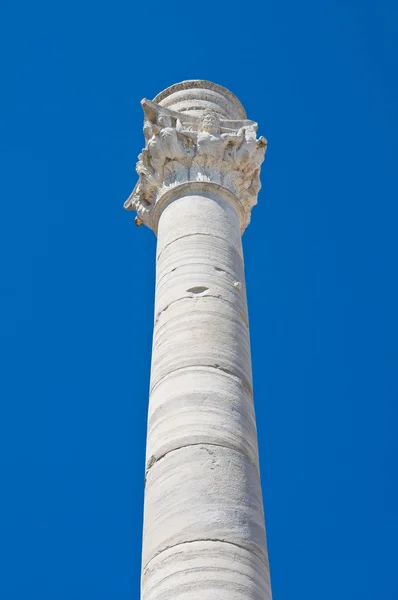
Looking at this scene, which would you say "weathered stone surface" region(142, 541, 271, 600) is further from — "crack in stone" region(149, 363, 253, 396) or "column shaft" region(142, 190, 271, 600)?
"crack in stone" region(149, 363, 253, 396)

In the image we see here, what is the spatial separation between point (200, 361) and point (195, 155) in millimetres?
4931

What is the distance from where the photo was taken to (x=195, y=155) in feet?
52.0

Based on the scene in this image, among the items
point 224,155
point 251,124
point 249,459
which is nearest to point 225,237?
point 224,155

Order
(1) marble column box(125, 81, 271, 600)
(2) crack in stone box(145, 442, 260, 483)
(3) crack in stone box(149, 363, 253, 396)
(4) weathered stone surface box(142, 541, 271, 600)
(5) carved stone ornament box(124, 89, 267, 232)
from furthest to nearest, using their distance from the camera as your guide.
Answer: (5) carved stone ornament box(124, 89, 267, 232) → (3) crack in stone box(149, 363, 253, 396) → (2) crack in stone box(145, 442, 260, 483) → (1) marble column box(125, 81, 271, 600) → (4) weathered stone surface box(142, 541, 271, 600)

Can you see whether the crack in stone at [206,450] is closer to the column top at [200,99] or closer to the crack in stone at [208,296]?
the crack in stone at [208,296]

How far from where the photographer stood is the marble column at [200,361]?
9789 millimetres

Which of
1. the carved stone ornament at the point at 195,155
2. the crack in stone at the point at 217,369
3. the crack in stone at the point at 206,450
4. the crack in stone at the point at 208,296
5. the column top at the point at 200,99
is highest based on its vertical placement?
the column top at the point at 200,99

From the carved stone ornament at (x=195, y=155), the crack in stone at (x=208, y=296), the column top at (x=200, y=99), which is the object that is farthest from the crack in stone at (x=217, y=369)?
the column top at (x=200, y=99)

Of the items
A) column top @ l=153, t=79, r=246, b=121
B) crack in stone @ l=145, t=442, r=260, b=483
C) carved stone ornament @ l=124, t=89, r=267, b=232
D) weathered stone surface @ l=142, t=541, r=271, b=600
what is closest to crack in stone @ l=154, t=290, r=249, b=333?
crack in stone @ l=145, t=442, r=260, b=483

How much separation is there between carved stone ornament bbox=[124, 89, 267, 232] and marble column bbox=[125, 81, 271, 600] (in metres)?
0.02

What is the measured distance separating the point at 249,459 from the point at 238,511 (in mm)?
1029

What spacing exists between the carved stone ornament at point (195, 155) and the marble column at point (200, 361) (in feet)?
→ 0.07

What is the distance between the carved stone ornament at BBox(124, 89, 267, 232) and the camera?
15.8 meters

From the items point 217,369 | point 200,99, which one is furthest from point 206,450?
point 200,99
